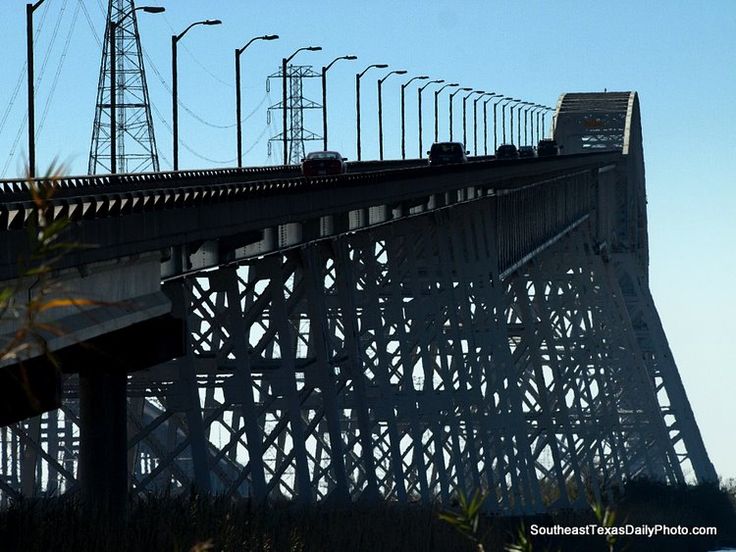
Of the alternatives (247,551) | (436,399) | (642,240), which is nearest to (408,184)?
(436,399)

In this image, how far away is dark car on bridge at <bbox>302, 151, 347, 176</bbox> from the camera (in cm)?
5899

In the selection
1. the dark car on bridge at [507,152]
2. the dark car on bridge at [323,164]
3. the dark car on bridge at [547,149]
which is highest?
the dark car on bridge at [547,149]

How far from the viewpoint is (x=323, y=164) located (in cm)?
5934

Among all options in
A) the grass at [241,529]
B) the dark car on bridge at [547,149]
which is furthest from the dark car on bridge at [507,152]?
the grass at [241,529]

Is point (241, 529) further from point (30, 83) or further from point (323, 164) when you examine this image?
point (323, 164)

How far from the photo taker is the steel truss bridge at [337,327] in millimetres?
23797

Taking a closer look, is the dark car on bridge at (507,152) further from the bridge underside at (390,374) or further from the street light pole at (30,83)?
the street light pole at (30,83)

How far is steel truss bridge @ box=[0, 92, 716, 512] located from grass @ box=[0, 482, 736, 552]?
1.42 metres

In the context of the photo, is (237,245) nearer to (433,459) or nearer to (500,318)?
(433,459)

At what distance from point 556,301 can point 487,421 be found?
2229 cm

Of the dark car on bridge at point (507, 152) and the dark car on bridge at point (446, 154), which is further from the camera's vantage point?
the dark car on bridge at point (507, 152)

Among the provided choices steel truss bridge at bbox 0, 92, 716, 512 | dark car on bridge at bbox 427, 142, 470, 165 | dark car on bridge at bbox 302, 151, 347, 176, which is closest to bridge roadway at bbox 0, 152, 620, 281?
steel truss bridge at bbox 0, 92, 716, 512

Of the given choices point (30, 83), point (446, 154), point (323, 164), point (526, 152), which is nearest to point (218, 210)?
point (30, 83)

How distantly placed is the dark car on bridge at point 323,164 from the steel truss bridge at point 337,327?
1.91 metres
